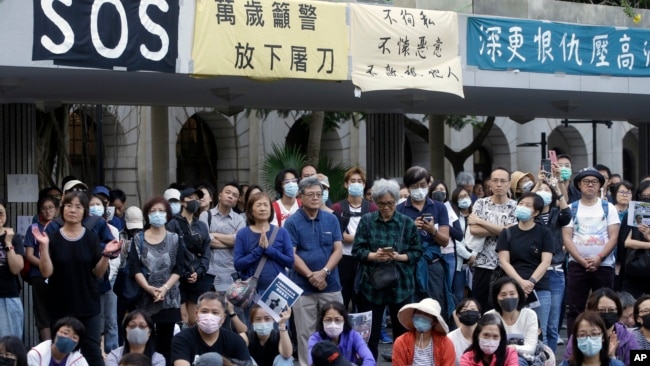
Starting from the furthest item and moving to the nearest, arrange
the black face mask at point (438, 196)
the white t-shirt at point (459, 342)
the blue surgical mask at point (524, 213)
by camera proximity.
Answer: the black face mask at point (438, 196), the blue surgical mask at point (524, 213), the white t-shirt at point (459, 342)

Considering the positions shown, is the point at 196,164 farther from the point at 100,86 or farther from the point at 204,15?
the point at 204,15

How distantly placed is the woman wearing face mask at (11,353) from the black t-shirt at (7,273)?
1.94m

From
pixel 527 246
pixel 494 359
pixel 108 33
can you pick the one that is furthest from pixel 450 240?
pixel 108 33

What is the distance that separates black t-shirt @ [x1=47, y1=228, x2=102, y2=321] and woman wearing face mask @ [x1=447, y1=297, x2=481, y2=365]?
10.5 ft

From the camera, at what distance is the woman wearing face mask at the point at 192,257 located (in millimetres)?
11992

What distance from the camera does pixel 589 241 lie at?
13.1 m

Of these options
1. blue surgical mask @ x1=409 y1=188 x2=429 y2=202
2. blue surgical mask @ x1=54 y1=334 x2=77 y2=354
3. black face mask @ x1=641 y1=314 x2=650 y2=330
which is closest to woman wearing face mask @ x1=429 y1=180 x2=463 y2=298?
blue surgical mask @ x1=409 y1=188 x2=429 y2=202

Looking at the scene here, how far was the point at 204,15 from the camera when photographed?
13.1m

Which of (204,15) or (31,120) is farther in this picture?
(31,120)

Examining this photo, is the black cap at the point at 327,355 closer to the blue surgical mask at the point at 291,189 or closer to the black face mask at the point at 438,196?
the blue surgical mask at the point at 291,189

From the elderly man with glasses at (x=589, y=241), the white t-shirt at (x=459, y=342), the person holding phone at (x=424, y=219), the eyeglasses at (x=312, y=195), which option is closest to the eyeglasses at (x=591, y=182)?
the elderly man with glasses at (x=589, y=241)

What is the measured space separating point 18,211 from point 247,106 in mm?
4278

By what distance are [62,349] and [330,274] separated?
2.74 metres

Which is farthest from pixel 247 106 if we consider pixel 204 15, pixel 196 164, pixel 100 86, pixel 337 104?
pixel 196 164
